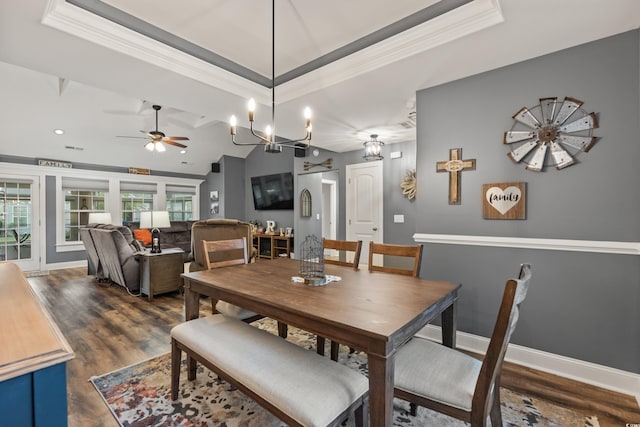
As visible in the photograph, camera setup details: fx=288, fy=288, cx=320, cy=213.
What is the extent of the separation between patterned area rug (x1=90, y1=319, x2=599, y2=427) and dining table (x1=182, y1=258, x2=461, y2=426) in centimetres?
49

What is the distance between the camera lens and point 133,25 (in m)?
2.16

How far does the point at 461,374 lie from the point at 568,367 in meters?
1.51

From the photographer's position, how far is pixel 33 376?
705 millimetres

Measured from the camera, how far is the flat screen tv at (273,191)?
7.16 m

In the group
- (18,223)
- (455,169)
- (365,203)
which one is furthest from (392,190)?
(18,223)

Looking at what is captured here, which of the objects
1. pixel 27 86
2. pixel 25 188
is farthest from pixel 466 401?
pixel 25 188

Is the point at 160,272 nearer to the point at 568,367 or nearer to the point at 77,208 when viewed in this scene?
the point at 77,208

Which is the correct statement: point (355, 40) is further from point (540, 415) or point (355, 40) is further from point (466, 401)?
point (540, 415)

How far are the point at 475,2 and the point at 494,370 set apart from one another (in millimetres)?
2132

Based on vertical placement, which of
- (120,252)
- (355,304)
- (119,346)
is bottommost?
(119,346)

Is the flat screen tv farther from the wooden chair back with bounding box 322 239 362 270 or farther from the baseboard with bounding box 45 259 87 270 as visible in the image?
the wooden chair back with bounding box 322 239 362 270

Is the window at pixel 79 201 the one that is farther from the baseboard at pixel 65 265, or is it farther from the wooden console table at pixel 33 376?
the wooden console table at pixel 33 376

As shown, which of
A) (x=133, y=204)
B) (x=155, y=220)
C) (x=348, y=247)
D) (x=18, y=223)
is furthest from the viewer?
(x=133, y=204)

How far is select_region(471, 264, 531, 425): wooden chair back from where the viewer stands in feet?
3.51
